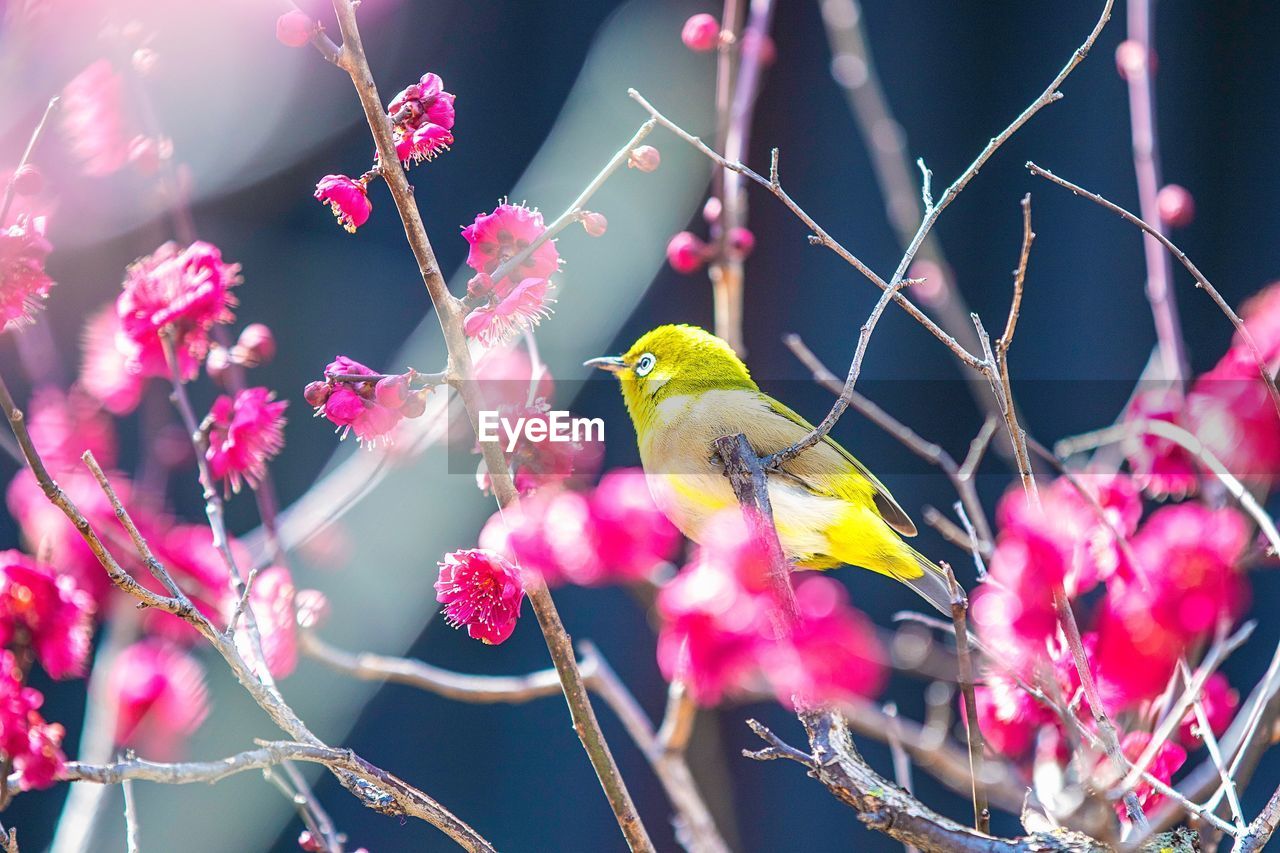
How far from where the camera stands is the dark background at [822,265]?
1.21m

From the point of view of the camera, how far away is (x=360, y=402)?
1.52ft

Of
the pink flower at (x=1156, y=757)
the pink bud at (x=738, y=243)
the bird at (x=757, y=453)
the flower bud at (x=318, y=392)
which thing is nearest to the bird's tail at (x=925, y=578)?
the bird at (x=757, y=453)

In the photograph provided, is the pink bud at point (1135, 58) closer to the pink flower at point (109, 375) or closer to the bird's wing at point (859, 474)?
the bird's wing at point (859, 474)

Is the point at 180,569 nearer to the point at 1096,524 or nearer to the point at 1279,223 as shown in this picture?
the point at 1096,524

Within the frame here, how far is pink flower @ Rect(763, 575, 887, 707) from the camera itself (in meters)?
0.44

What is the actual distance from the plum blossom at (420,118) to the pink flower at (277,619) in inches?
11.8

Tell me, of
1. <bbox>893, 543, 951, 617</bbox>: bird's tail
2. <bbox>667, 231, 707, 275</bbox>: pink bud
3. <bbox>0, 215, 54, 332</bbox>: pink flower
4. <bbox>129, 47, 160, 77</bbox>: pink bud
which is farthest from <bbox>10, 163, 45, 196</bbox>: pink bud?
<bbox>893, 543, 951, 617</bbox>: bird's tail

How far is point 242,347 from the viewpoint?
2.13 ft

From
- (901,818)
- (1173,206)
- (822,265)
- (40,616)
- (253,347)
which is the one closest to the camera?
(901,818)

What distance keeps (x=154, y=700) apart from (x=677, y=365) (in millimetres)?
404

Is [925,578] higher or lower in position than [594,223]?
lower

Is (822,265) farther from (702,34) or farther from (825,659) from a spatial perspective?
(825,659)

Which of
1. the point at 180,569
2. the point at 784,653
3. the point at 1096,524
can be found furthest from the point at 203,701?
the point at 1096,524

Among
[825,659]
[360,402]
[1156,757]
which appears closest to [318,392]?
[360,402]
